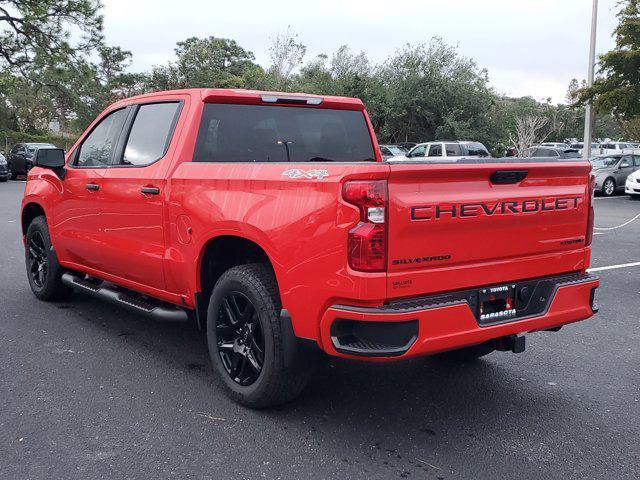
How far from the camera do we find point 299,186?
11.0 ft

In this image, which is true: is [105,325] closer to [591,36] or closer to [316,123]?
[316,123]

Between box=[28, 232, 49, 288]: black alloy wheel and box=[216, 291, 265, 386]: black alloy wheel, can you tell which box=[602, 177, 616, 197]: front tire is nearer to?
box=[28, 232, 49, 288]: black alloy wheel

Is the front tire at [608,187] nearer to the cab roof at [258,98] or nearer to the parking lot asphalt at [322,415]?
the parking lot asphalt at [322,415]

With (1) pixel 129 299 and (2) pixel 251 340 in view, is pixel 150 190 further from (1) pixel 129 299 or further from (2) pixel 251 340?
(2) pixel 251 340

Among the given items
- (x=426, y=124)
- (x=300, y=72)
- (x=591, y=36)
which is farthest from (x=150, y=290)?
(x=300, y=72)

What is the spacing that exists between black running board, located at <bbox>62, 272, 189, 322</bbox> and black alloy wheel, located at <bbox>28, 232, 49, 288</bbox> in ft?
1.86

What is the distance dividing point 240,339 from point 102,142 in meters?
2.46

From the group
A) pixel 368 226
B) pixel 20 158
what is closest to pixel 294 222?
pixel 368 226

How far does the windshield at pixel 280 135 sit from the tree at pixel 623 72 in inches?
865

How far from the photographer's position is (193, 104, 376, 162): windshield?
14.9 ft

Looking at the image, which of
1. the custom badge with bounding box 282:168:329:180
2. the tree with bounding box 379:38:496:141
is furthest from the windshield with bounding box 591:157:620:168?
the custom badge with bounding box 282:168:329:180

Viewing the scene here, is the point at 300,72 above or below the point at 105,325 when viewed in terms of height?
above

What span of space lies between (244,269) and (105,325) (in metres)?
2.43

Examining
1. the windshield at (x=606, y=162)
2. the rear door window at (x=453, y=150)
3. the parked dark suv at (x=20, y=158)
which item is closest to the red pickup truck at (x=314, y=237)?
the rear door window at (x=453, y=150)
